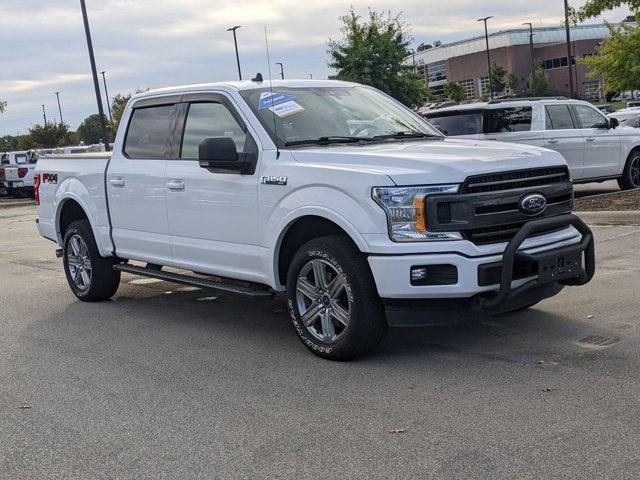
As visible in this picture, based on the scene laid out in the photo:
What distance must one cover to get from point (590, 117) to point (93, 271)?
32.7 ft

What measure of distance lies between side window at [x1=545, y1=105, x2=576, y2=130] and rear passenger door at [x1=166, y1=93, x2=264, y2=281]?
8.81 m

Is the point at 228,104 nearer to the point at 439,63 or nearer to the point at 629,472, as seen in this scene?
the point at 629,472

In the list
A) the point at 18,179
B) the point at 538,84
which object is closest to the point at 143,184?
the point at 18,179

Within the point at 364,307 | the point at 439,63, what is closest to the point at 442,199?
the point at 364,307

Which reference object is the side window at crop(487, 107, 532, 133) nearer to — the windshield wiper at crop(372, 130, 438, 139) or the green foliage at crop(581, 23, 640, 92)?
the green foliage at crop(581, 23, 640, 92)

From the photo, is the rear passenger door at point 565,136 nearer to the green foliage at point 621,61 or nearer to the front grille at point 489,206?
the green foliage at point 621,61

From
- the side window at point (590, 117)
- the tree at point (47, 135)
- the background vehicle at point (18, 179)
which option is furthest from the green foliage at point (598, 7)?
the tree at point (47, 135)

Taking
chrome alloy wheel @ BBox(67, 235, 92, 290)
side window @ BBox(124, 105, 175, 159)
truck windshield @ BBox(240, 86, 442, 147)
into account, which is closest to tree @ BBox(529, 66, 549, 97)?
chrome alloy wheel @ BBox(67, 235, 92, 290)

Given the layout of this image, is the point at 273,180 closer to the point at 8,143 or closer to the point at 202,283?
the point at 202,283

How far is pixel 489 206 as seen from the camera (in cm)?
519

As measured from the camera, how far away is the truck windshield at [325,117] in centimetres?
622

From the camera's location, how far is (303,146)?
20.0 feet

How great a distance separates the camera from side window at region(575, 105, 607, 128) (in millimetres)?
14617

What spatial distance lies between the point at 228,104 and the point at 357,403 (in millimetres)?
2822
